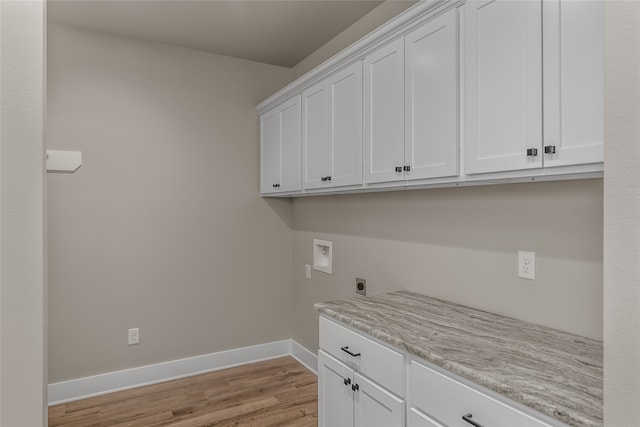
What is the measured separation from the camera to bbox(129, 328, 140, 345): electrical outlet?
9.82 ft

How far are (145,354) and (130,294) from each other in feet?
1.64

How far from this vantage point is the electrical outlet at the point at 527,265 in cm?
159

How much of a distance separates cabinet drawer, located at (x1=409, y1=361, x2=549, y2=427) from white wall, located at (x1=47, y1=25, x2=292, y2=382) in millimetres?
→ 2290

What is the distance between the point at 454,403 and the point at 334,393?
762mm

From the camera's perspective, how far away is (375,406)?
1.58 meters

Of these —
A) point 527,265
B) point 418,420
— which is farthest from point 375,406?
point 527,265

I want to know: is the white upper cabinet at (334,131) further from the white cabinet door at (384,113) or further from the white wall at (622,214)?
the white wall at (622,214)

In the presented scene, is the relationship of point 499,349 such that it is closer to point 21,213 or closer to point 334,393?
point 334,393

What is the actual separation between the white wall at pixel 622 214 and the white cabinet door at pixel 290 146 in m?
2.26

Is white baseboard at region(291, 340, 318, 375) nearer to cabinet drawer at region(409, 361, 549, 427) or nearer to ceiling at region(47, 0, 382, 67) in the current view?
cabinet drawer at region(409, 361, 549, 427)

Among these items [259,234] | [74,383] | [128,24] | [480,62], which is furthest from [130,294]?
[480,62]

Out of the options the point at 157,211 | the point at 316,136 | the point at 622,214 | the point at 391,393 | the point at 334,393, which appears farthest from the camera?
the point at 157,211

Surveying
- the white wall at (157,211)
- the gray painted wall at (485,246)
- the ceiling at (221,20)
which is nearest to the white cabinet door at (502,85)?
the gray painted wall at (485,246)

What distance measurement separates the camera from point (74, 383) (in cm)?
280
